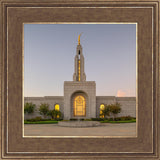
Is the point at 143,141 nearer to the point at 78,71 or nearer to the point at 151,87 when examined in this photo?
the point at 151,87

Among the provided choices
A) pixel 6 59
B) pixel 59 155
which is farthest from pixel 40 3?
pixel 59 155

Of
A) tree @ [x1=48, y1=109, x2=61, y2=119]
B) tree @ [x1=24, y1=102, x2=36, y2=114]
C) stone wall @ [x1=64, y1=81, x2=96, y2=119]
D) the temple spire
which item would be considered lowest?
tree @ [x1=48, y1=109, x2=61, y2=119]

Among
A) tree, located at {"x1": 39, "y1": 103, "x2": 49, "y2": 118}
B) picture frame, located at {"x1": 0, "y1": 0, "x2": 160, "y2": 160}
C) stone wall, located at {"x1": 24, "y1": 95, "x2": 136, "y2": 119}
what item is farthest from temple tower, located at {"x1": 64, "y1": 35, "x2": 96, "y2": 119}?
picture frame, located at {"x1": 0, "y1": 0, "x2": 160, "y2": 160}

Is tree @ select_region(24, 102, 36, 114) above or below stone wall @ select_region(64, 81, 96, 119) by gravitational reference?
below

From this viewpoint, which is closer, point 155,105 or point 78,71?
point 155,105

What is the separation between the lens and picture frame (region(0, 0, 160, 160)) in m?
5.41

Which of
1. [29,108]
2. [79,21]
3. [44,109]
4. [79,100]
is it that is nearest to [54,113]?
[44,109]

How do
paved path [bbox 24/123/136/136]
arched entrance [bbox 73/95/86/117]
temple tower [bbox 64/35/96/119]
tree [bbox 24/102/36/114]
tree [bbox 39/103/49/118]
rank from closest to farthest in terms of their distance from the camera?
paved path [bbox 24/123/136/136] → tree [bbox 39/103/49/118] → tree [bbox 24/102/36/114] → temple tower [bbox 64/35/96/119] → arched entrance [bbox 73/95/86/117]

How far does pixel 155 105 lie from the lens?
17.8ft

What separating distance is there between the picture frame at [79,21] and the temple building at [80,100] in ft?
55.6

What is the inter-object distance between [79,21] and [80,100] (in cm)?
1827

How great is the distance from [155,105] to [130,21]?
2.71 metres

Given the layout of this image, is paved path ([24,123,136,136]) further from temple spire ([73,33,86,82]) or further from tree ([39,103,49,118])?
temple spire ([73,33,86,82])

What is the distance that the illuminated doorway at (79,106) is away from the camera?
22828 mm
